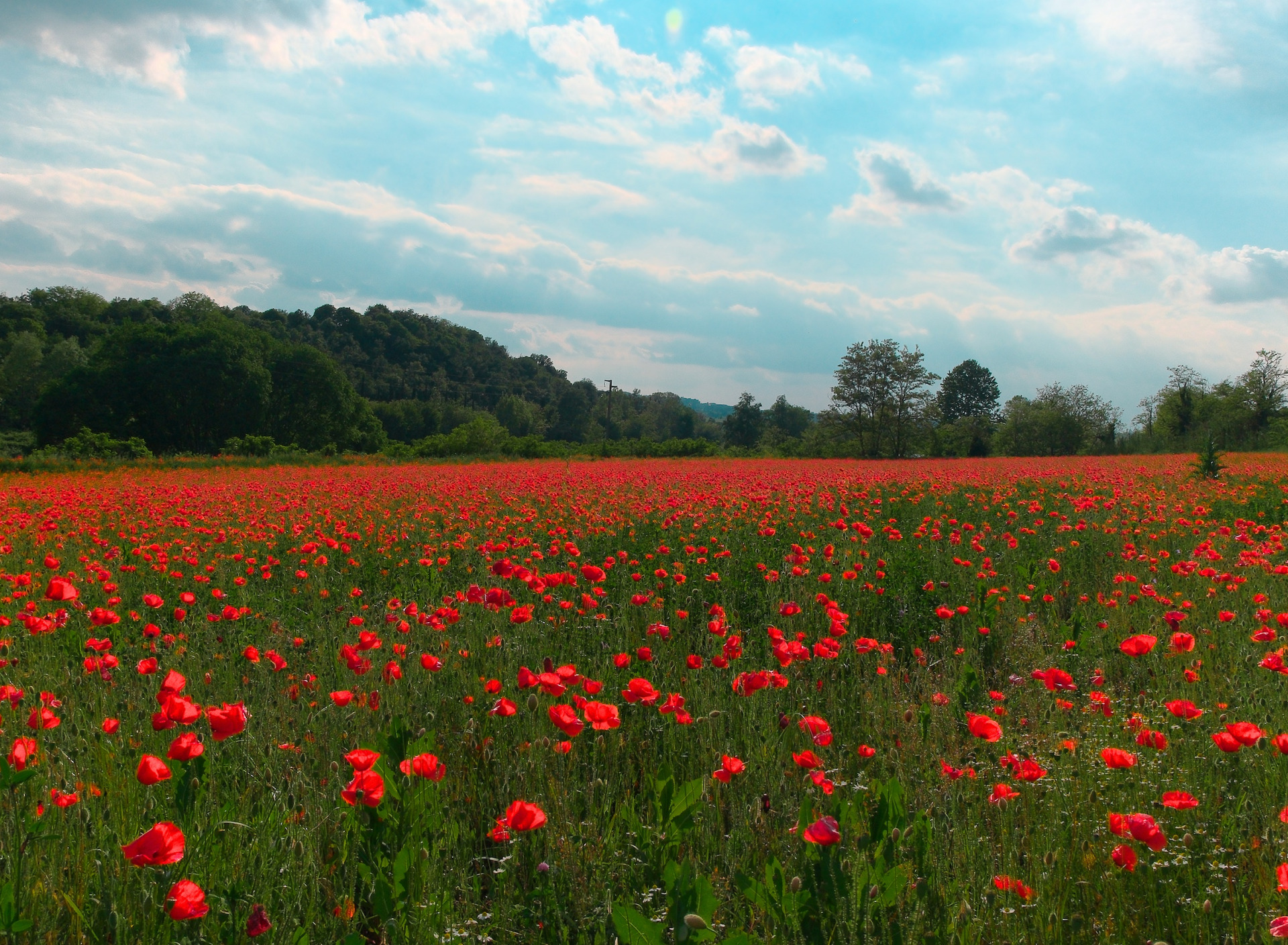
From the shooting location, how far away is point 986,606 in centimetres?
479

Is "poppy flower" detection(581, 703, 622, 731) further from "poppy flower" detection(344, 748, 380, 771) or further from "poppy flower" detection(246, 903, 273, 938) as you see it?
"poppy flower" detection(246, 903, 273, 938)

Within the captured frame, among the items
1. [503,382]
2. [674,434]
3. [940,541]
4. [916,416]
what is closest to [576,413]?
[503,382]

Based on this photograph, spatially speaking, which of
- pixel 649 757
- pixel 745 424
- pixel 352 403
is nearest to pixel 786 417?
pixel 745 424

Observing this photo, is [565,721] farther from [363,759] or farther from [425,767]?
[363,759]

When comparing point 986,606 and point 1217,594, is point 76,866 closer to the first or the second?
point 986,606

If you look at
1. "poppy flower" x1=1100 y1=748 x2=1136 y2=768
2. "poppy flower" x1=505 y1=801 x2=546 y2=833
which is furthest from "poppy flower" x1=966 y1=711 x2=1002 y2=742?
"poppy flower" x1=505 y1=801 x2=546 y2=833

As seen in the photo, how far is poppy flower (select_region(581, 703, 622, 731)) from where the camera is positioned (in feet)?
7.48

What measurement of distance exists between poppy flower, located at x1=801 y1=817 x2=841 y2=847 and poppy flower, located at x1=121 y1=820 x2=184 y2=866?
1.47m

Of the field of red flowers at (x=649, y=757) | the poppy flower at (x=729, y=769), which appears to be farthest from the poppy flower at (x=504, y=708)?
the poppy flower at (x=729, y=769)

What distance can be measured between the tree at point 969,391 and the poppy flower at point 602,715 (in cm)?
10155

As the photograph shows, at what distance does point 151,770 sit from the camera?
173 centimetres

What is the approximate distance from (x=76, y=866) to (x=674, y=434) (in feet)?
389

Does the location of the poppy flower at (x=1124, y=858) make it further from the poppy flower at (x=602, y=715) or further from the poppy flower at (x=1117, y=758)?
the poppy flower at (x=602, y=715)

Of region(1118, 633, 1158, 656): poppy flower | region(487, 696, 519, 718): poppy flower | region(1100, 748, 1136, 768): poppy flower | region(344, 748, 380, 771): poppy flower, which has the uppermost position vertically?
region(1118, 633, 1158, 656): poppy flower
